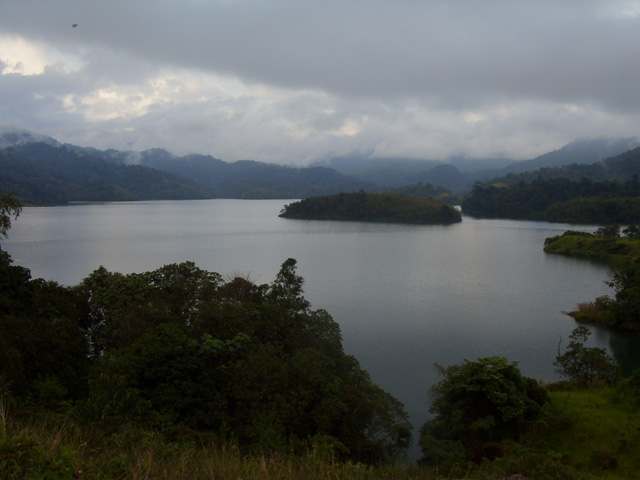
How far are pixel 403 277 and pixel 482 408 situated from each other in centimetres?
2196

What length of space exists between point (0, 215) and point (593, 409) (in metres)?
19.3

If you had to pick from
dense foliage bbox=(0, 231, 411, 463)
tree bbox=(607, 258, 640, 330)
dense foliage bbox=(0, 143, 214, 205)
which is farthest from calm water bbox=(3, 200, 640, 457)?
dense foliage bbox=(0, 143, 214, 205)

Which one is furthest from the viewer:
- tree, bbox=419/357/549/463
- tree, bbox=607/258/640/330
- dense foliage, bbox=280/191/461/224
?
dense foliage, bbox=280/191/461/224

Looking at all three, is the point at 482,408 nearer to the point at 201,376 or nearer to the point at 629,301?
the point at 201,376

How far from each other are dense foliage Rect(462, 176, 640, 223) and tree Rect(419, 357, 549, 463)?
80.8 m

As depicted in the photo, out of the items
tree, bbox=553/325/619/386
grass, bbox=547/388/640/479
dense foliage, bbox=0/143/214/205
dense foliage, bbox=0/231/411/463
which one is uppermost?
dense foliage, bbox=0/143/214/205

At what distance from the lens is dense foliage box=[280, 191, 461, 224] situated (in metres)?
88.4

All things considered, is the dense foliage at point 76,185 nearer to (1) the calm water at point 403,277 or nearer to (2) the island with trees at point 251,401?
(1) the calm water at point 403,277

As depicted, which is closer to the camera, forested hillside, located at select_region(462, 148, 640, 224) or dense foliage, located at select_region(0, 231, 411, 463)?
dense foliage, located at select_region(0, 231, 411, 463)

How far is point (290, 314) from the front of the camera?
1546cm

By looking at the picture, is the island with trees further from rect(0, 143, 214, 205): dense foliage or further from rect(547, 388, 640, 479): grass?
rect(0, 143, 214, 205): dense foliage

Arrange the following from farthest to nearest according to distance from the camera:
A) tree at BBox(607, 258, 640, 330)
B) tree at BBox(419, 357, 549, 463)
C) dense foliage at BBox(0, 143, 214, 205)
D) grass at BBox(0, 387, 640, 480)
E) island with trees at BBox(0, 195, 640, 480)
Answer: dense foliage at BBox(0, 143, 214, 205)
tree at BBox(607, 258, 640, 330)
tree at BBox(419, 357, 549, 463)
island with trees at BBox(0, 195, 640, 480)
grass at BBox(0, 387, 640, 480)

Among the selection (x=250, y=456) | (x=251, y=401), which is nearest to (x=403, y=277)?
(x=251, y=401)

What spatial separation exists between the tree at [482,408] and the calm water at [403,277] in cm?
185
